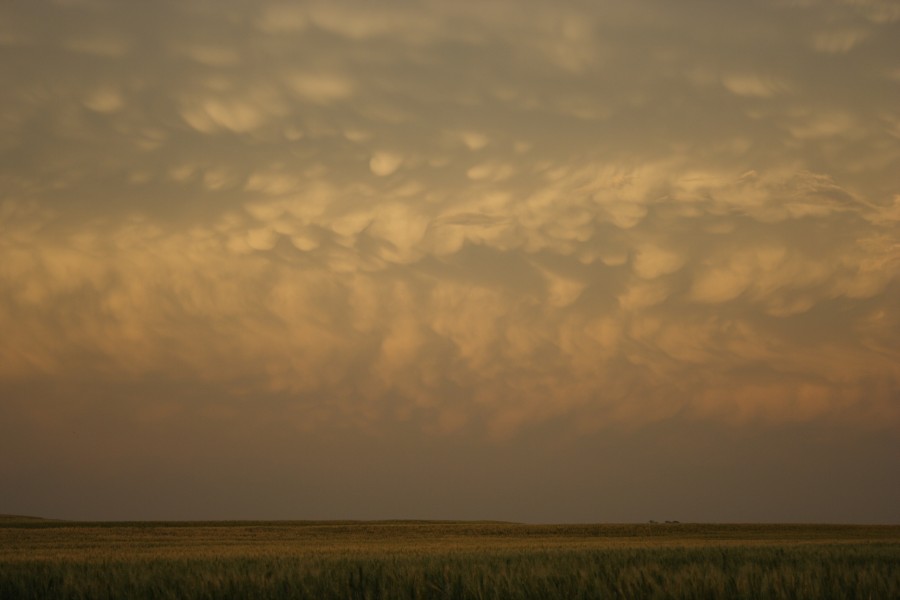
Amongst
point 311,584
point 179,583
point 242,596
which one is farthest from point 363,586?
point 179,583

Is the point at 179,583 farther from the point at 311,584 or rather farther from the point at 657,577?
the point at 657,577

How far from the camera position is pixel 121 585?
10188 millimetres

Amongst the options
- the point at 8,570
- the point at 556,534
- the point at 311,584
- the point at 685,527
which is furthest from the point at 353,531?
the point at 311,584

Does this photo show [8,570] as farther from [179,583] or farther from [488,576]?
[488,576]

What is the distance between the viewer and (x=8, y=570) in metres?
12.9

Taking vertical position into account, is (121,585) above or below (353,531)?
above

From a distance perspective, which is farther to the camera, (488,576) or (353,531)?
(353,531)

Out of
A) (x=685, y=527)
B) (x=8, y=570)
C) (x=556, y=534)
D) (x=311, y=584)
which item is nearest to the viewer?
(x=311, y=584)

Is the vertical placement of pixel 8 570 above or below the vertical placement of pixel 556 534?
above

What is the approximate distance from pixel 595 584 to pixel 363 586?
2.81m

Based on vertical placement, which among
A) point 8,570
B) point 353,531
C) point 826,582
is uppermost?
point 826,582

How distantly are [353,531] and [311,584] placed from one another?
4536cm

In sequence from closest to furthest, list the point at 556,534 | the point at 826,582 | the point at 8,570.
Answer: the point at 826,582
the point at 8,570
the point at 556,534

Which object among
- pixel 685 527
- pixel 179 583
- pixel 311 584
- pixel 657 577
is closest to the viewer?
pixel 657 577
